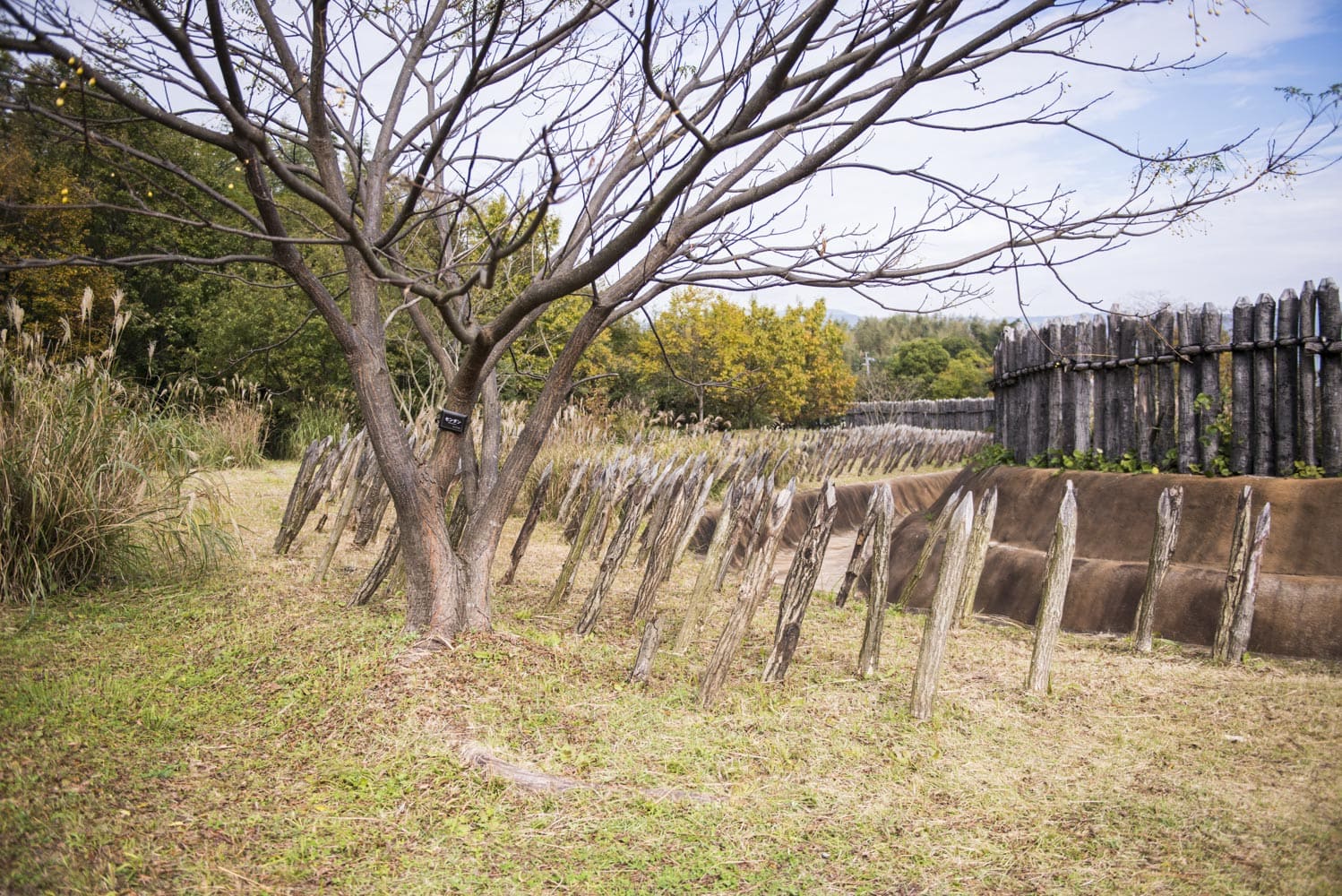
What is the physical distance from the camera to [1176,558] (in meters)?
5.53

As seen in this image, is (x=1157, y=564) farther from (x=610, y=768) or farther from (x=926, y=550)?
(x=610, y=768)

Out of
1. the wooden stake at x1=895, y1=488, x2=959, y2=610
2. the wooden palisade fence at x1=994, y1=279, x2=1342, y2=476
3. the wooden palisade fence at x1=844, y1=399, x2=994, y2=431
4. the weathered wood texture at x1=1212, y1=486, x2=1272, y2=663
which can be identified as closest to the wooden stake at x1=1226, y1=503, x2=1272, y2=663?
the weathered wood texture at x1=1212, y1=486, x2=1272, y2=663

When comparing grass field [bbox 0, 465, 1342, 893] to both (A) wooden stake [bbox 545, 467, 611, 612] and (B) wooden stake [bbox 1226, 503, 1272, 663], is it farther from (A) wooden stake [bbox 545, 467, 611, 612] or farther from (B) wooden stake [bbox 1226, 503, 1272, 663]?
(A) wooden stake [bbox 545, 467, 611, 612]

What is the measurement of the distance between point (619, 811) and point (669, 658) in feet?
5.80

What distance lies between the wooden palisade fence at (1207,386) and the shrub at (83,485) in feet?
18.2

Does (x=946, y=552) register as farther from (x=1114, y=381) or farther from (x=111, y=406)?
(x=111, y=406)

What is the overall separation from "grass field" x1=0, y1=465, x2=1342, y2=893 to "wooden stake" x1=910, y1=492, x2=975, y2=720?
14cm

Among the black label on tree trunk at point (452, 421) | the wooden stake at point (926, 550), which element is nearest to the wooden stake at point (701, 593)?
the wooden stake at point (926, 550)

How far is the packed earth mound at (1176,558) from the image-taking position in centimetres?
475

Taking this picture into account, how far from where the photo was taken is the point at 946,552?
4.08 m

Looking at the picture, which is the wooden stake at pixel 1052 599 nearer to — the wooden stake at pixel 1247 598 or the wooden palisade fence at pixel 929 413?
the wooden stake at pixel 1247 598

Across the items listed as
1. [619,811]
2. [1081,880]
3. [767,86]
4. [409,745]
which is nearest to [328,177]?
[767,86]

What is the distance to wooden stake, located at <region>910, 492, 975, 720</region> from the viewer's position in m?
4.05

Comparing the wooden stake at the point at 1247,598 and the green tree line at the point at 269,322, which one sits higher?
the green tree line at the point at 269,322
